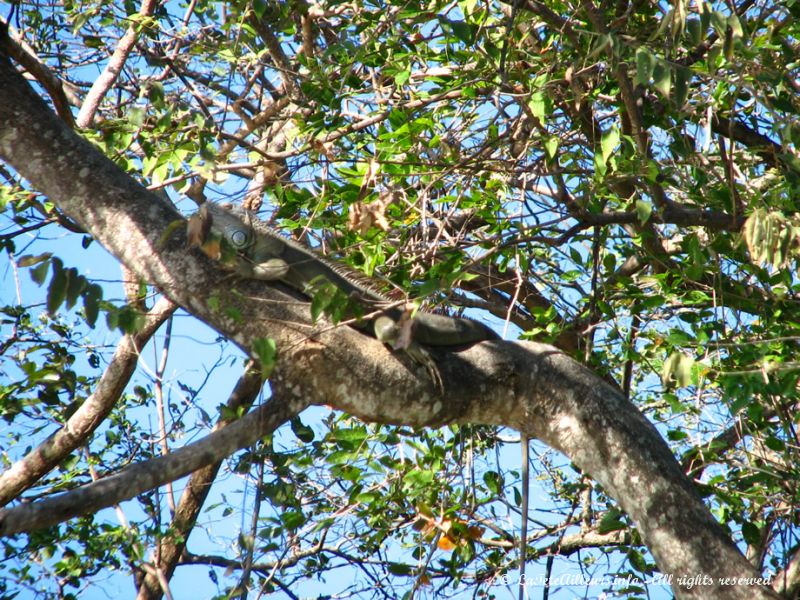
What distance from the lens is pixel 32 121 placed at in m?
3.04

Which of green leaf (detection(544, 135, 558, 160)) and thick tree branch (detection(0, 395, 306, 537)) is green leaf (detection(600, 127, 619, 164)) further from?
thick tree branch (detection(0, 395, 306, 537))

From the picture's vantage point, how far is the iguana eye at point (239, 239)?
4.14 m

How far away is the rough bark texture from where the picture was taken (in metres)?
2.94

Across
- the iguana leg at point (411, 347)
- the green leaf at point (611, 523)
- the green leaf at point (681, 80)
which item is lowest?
the green leaf at point (611, 523)

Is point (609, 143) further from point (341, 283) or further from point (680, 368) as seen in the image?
point (341, 283)

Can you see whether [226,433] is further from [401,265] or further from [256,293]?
[401,265]

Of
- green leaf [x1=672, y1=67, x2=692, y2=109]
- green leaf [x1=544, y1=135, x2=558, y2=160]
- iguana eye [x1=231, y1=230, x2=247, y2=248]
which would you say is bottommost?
green leaf [x1=672, y1=67, x2=692, y2=109]

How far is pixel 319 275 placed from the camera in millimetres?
3355

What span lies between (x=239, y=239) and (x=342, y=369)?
1505 mm

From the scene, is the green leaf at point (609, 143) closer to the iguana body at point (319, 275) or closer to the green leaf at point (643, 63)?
the green leaf at point (643, 63)

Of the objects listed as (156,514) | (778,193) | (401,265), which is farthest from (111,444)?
(778,193)

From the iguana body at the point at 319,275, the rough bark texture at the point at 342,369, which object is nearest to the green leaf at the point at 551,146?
the iguana body at the point at 319,275

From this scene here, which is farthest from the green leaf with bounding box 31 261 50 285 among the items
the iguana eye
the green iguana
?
the iguana eye

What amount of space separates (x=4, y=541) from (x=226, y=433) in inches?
113
